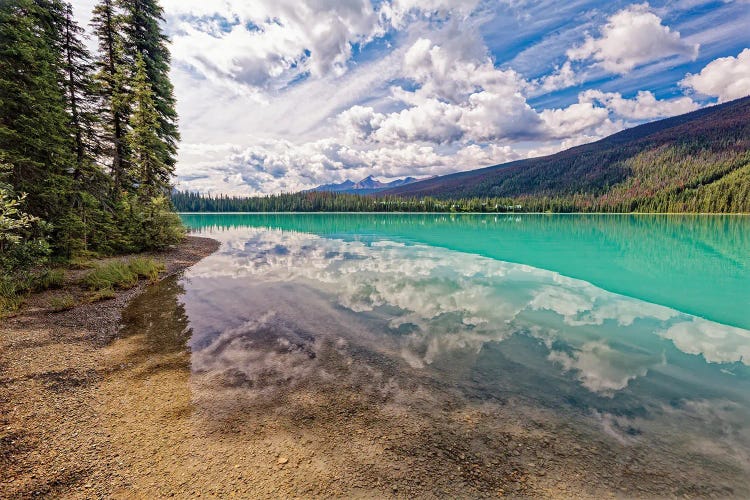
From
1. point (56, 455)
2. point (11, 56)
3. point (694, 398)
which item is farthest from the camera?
point (11, 56)

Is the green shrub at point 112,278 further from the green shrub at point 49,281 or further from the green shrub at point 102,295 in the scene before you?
the green shrub at point 49,281

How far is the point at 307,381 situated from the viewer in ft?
24.0

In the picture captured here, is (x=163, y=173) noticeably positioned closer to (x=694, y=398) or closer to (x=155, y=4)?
(x=155, y=4)

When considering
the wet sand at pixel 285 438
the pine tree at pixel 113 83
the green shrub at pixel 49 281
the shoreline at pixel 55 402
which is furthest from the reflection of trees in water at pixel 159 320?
the pine tree at pixel 113 83

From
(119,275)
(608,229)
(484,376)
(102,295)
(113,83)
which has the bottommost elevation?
(608,229)

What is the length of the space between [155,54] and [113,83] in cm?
685

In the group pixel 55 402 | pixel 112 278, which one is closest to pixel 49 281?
pixel 112 278

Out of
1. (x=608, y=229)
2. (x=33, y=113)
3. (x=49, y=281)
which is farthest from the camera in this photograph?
(x=608, y=229)

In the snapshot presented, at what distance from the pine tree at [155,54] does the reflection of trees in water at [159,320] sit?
56.4ft

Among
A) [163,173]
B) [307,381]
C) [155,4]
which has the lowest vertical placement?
[307,381]

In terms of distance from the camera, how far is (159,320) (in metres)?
11.0

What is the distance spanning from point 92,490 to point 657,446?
8728 millimetres

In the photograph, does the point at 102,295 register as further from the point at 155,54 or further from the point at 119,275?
the point at 155,54

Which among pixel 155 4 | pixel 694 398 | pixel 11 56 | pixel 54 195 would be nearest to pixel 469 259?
pixel 694 398
